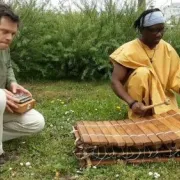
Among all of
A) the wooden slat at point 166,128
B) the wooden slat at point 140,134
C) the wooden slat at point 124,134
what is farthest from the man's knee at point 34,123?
the wooden slat at point 166,128

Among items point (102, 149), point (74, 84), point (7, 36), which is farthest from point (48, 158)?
point (74, 84)

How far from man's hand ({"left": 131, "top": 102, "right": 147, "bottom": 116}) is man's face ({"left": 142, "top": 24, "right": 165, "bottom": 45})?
65 centimetres

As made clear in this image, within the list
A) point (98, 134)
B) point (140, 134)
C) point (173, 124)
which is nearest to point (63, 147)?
point (98, 134)

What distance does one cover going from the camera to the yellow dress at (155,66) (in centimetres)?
444

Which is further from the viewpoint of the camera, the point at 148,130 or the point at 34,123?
the point at 34,123

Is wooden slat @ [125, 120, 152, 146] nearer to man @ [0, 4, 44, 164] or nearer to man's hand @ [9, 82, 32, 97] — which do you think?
man @ [0, 4, 44, 164]

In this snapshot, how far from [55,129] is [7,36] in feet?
4.31

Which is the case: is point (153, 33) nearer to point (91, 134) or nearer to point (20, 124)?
point (91, 134)

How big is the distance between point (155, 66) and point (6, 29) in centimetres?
170

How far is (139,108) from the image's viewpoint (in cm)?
427

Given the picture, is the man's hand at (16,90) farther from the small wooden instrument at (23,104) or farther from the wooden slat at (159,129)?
the wooden slat at (159,129)

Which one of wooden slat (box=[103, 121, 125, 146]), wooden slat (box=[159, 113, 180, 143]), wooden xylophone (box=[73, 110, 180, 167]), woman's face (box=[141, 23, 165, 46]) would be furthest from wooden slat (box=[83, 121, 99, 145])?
woman's face (box=[141, 23, 165, 46])

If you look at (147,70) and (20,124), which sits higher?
(147,70)

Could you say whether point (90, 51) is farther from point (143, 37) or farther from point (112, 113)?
point (143, 37)
